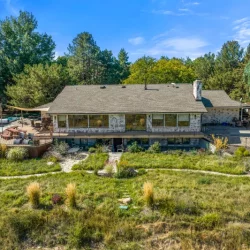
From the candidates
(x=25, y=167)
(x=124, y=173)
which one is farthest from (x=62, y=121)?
(x=124, y=173)

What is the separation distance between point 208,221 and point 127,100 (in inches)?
539

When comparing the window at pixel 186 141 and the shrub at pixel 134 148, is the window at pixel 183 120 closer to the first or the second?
the window at pixel 186 141

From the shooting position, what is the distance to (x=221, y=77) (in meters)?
39.0

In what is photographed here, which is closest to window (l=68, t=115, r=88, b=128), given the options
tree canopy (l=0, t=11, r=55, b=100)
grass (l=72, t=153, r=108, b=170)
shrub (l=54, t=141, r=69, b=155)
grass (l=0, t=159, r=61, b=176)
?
shrub (l=54, t=141, r=69, b=155)

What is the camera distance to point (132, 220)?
9.92 metres

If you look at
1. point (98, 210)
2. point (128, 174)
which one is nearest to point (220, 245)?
point (98, 210)

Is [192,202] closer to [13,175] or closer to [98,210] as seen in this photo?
[98,210]

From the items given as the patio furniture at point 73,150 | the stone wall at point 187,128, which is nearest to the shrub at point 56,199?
the patio furniture at point 73,150

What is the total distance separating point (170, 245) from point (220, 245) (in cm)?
194

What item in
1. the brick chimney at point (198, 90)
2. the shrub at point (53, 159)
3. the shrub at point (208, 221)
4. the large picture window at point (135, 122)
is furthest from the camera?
the brick chimney at point (198, 90)

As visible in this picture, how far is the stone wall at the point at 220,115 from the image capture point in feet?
81.2

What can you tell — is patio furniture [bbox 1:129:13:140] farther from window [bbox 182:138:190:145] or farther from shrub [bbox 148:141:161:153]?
window [bbox 182:138:190:145]

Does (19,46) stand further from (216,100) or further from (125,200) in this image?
(125,200)

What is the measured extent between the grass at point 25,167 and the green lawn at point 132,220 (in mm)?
2648
